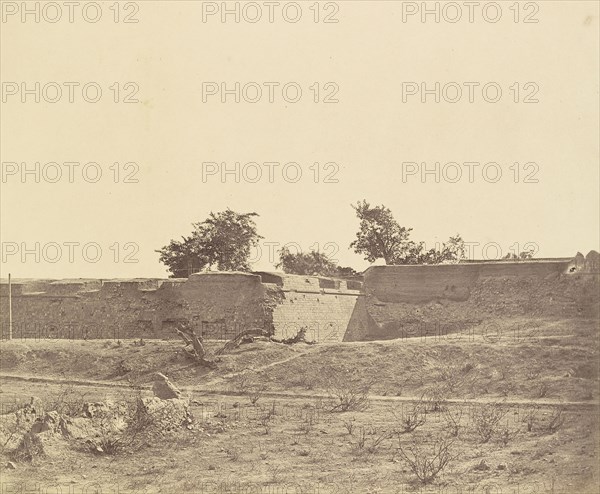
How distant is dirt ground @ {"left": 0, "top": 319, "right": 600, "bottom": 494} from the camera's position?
10.5 m

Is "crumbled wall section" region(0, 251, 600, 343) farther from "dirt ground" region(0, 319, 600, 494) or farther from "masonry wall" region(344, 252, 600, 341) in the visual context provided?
"dirt ground" region(0, 319, 600, 494)

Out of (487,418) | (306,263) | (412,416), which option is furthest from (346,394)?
(306,263)

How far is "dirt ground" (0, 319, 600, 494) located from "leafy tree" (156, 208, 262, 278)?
52.9 feet

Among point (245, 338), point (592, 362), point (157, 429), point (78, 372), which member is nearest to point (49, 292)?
point (78, 372)

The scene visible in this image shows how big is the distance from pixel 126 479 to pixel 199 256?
93.1 ft

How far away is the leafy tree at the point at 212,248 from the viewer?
38.8m

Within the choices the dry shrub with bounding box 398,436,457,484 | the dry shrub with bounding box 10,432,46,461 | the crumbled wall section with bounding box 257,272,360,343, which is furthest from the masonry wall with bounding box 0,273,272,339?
the dry shrub with bounding box 398,436,457,484

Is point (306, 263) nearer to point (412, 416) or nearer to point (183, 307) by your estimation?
point (183, 307)

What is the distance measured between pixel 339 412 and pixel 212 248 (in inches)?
987

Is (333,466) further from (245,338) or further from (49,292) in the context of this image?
(49,292)

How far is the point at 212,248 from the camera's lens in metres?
39.1

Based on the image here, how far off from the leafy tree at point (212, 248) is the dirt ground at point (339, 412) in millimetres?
16112

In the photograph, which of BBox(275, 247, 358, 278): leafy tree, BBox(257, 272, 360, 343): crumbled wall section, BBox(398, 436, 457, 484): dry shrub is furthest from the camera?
BBox(275, 247, 358, 278): leafy tree

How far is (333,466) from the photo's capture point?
1105 cm
